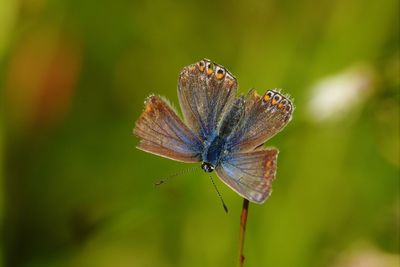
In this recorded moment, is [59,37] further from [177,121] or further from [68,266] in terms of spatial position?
[177,121]

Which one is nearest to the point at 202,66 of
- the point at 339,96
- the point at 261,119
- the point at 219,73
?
the point at 219,73

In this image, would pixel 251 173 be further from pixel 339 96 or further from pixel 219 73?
pixel 339 96

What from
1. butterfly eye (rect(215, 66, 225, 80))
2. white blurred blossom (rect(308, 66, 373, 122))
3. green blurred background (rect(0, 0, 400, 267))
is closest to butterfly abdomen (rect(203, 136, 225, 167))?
butterfly eye (rect(215, 66, 225, 80))

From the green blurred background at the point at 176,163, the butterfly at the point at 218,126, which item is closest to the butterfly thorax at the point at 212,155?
Answer: the butterfly at the point at 218,126

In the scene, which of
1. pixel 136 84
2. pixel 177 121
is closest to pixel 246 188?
pixel 177 121

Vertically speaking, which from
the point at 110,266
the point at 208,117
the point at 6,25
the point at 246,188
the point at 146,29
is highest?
the point at 146,29

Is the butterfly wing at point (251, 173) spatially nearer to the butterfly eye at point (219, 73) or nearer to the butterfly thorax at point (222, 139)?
the butterfly thorax at point (222, 139)
